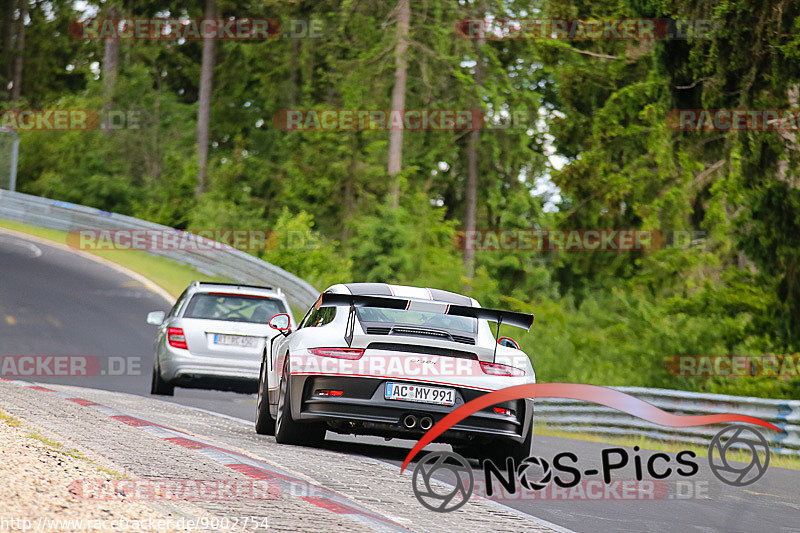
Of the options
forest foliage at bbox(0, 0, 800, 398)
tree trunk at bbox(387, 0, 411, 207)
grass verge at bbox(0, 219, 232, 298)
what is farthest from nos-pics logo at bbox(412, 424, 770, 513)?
tree trunk at bbox(387, 0, 411, 207)

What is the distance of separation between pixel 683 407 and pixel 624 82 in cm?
1931

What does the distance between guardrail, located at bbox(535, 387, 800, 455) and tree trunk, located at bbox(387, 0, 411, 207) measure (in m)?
25.7

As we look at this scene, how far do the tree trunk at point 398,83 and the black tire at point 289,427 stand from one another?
34.8 meters

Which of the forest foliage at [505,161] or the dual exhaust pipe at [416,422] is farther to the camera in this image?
the forest foliage at [505,161]

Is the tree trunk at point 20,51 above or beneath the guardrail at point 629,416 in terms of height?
above

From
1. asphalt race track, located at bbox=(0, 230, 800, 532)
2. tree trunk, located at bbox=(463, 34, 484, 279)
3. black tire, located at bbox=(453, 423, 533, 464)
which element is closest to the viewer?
asphalt race track, located at bbox=(0, 230, 800, 532)

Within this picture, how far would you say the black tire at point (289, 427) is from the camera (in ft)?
33.2

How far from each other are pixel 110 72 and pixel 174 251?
81.8 ft

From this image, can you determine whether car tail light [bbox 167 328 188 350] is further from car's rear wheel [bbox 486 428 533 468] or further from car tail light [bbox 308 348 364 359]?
car's rear wheel [bbox 486 428 533 468]

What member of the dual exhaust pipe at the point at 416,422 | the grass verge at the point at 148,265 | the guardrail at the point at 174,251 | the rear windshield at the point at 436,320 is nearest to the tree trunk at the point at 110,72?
the guardrail at the point at 174,251

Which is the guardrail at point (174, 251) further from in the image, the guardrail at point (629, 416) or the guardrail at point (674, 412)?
the guardrail at point (674, 412)

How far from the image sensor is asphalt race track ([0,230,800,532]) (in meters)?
7.98

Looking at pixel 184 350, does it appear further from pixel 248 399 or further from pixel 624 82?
pixel 624 82

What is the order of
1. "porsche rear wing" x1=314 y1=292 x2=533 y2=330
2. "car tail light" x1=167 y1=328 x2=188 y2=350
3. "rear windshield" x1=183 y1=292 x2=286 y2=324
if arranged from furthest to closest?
"rear windshield" x1=183 y1=292 x2=286 y2=324
"car tail light" x1=167 y1=328 x2=188 y2=350
"porsche rear wing" x1=314 y1=292 x2=533 y2=330
